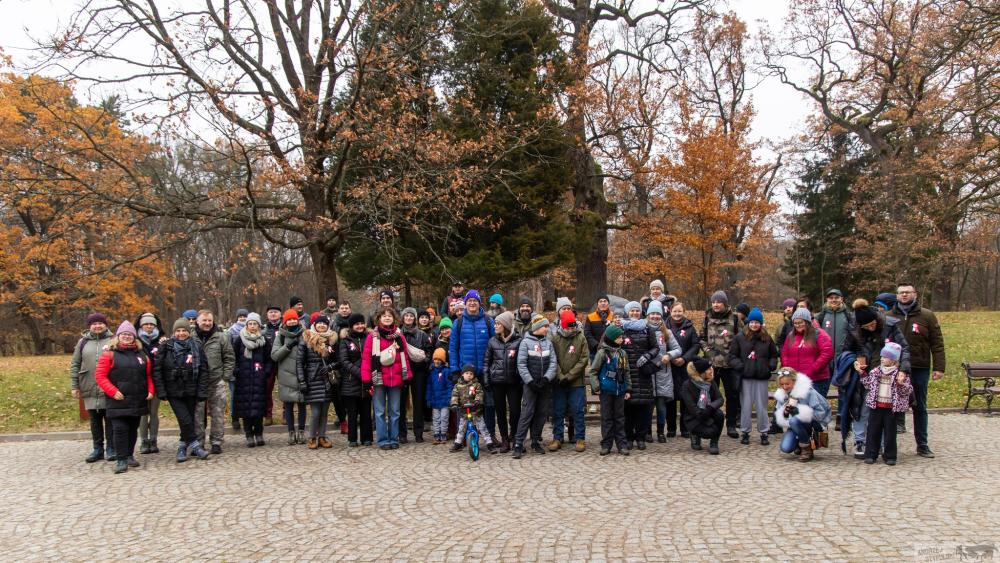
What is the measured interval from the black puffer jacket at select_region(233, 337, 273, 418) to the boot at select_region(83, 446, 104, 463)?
1707mm

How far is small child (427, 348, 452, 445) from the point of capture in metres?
8.95

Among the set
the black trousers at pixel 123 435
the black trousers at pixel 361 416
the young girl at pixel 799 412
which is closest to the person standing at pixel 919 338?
the young girl at pixel 799 412

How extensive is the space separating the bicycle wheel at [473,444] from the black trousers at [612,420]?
1679 millimetres

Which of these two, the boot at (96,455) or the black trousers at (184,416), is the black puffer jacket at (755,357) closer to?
the black trousers at (184,416)

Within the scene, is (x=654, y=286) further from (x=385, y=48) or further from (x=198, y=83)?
(x=198, y=83)

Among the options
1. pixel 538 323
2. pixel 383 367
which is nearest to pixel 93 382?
pixel 383 367

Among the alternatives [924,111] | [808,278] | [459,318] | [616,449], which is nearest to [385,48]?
[459,318]

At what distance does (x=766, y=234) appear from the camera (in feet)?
77.3

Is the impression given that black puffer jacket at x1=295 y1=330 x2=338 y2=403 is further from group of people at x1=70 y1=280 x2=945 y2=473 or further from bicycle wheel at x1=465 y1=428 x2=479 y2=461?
bicycle wheel at x1=465 y1=428 x2=479 y2=461

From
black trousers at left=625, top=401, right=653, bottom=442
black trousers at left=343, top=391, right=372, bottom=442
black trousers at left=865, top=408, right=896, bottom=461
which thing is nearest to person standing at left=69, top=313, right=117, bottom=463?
black trousers at left=343, top=391, right=372, bottom=442

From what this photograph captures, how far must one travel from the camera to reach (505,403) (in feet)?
28.2

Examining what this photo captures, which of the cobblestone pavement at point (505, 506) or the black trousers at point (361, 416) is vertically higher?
the black trousers at point (361, 416)

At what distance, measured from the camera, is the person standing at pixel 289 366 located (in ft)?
29.9

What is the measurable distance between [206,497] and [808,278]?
35289 mm
